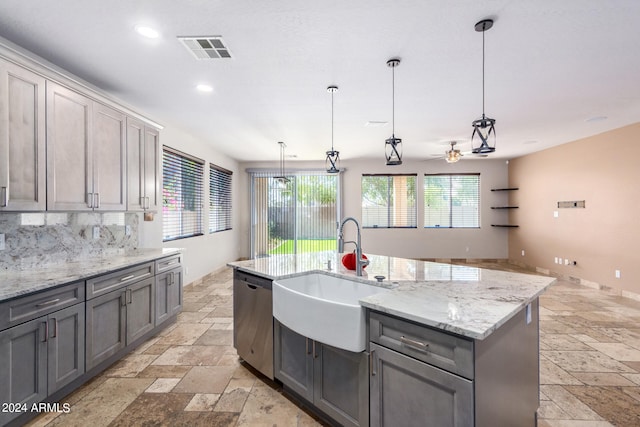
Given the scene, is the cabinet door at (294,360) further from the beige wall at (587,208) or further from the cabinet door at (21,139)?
the beige wall at (587,208)

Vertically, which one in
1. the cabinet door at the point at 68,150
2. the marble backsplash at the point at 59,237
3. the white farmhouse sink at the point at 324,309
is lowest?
the white farmhouse sink at the point at 324,309

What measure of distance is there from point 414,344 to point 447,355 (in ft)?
0.46

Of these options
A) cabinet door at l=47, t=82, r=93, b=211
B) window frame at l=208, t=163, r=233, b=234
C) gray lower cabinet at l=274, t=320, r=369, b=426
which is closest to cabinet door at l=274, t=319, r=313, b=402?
gray lower cabinet at l=274, t=320, r=369, b=426

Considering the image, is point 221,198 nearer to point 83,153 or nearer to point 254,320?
point 83,153

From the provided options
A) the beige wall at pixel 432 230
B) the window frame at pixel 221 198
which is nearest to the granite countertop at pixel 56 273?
the window frame at pixel 221 198

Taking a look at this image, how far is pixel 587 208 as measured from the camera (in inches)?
200

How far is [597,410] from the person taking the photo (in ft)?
6.49

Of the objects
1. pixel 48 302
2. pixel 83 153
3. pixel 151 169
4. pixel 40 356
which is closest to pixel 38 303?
pixel 48 302

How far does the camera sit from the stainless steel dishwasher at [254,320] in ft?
7.04

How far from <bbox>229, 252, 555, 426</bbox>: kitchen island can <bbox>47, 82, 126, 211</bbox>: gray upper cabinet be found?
223 cm

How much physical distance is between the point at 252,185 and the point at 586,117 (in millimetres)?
6500

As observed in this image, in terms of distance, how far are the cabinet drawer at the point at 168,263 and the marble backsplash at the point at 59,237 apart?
1.87ft

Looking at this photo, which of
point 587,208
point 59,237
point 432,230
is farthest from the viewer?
point 432,230

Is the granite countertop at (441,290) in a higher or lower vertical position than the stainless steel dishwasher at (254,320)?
higher
